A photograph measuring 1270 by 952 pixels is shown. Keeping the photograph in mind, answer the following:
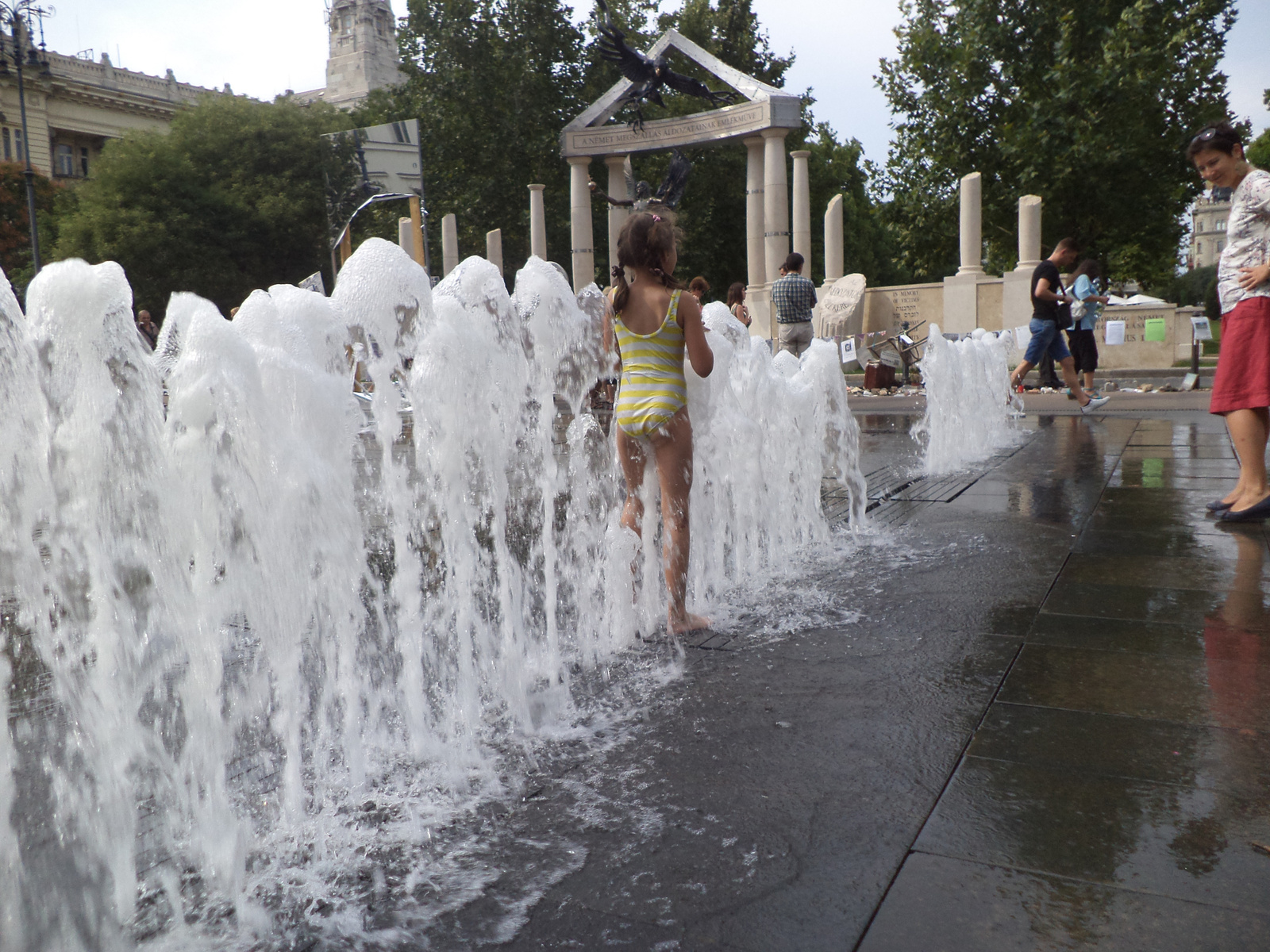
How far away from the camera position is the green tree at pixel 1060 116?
2755 cm

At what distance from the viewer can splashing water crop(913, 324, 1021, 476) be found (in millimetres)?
8844

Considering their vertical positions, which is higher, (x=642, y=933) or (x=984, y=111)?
(x=984, y=111)

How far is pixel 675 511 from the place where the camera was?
403 centimetres

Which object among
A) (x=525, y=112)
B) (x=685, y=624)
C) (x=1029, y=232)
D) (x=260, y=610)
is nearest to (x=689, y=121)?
(x=1029, y=232)

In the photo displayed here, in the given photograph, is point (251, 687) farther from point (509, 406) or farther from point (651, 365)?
point (651, 365)

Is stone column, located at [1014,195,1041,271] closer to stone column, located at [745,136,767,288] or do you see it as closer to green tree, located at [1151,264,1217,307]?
stone column, located at [745,136,767,288]

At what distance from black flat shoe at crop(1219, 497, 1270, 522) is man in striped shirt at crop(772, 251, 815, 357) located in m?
8.47

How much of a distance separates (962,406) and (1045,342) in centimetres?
318

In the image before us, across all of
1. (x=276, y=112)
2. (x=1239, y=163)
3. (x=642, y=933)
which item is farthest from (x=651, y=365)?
(x=276, y=112)

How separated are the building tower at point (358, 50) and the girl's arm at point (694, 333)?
4180 inches

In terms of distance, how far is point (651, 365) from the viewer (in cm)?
399

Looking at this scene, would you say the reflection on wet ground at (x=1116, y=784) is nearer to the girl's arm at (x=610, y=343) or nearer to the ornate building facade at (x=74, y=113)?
the girl's arm at (x=610, y=343)

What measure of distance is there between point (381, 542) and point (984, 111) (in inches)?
1194

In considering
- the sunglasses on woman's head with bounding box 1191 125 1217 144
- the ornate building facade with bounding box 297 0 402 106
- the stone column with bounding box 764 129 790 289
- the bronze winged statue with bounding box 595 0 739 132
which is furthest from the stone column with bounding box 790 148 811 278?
the ornate building facade with bounding box 297 0 402 106
